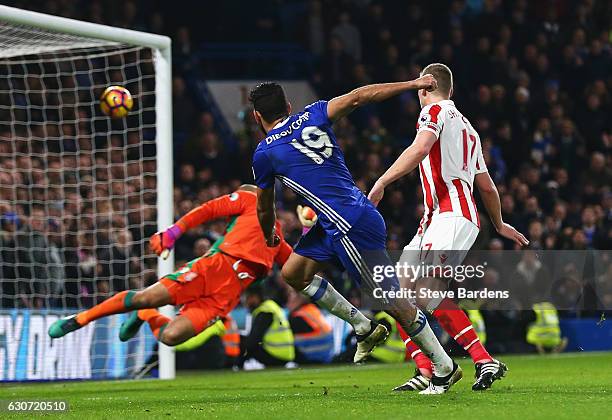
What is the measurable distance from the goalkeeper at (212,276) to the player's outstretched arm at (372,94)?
8.62 feet

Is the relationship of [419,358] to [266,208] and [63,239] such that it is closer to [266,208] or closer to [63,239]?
[266,208]

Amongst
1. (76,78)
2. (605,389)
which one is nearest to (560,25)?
(76,78)

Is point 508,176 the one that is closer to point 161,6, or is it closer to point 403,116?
point 403,116

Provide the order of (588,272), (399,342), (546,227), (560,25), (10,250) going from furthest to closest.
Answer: (560,25)
(546,227)
(588,272)
(399,342)
(10,250)

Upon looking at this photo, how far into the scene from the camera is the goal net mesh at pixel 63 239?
11.7 metres

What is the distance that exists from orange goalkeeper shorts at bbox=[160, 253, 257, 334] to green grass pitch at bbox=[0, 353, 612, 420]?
0.60m

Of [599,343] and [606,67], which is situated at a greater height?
[606,67]

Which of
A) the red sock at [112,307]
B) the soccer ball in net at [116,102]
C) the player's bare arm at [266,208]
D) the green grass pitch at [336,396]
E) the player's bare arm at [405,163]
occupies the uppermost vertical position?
the soccer ball in net at [116,102]

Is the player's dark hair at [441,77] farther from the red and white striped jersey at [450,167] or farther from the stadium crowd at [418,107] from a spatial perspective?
the stadium crowd at [418,107]

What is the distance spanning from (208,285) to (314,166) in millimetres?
2858

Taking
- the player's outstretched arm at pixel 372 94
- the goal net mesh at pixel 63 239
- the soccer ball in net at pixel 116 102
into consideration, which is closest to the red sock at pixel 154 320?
the soccer ball in net at pixel 116 102

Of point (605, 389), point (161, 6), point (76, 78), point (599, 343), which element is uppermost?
point (161, 6)

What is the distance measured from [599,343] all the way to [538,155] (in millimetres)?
3944

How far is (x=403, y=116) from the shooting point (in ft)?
60.2
